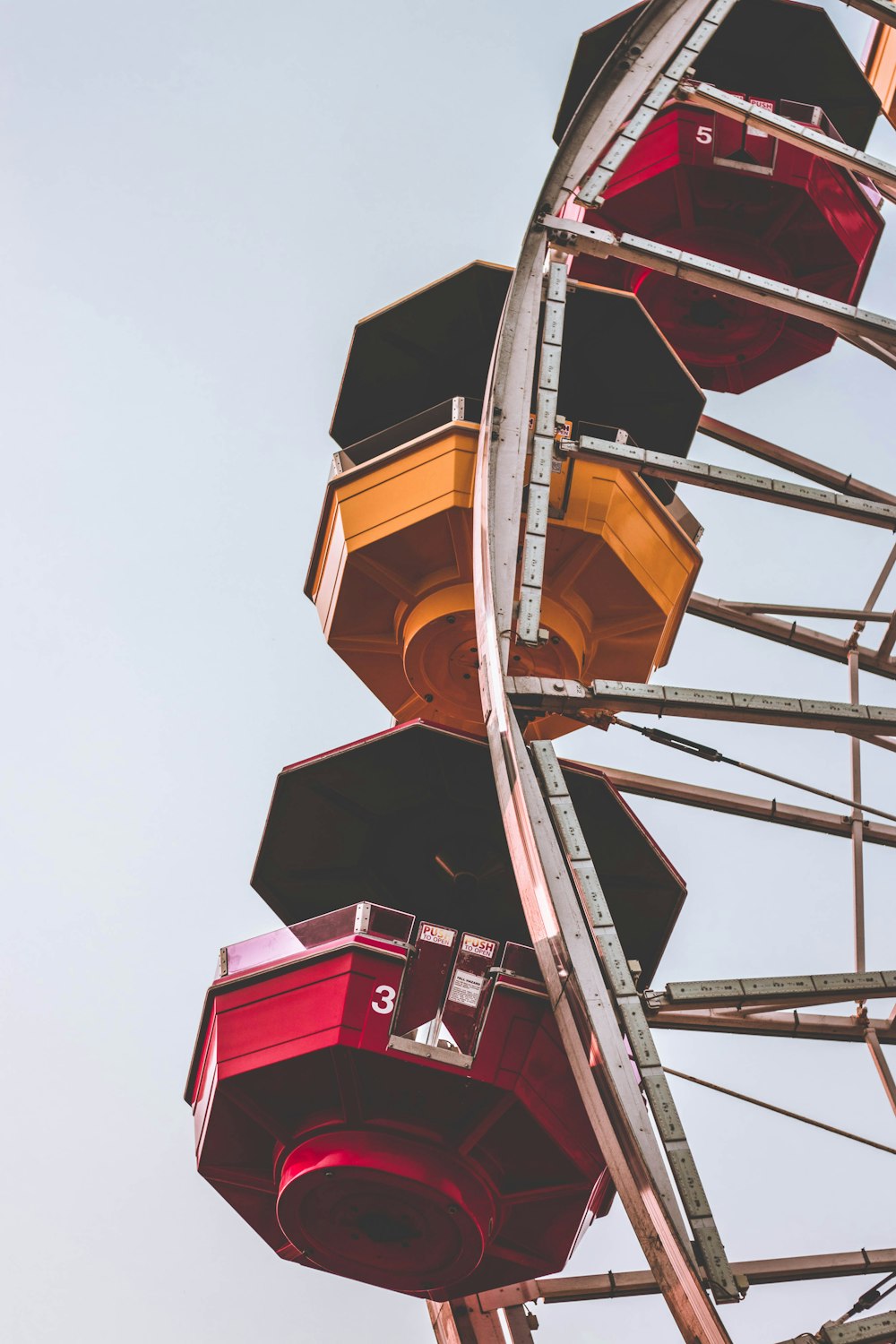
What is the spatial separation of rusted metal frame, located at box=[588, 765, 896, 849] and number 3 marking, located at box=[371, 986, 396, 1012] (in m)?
4.13

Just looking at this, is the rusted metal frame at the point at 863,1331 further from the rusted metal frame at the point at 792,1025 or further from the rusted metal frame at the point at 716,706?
the rusted metal frame at the point at 792,1025

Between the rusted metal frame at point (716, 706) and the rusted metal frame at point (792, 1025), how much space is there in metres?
4.29

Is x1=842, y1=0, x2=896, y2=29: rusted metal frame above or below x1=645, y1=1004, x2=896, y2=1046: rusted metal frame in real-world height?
above

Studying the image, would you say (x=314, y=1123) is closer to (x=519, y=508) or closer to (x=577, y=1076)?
(x=577, y=1076)

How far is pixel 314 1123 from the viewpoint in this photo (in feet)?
39.1

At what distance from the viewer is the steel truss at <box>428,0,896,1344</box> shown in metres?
8.59

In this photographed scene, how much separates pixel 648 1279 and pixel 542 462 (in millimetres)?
6816

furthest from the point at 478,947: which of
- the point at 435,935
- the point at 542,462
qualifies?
the point at 542,462

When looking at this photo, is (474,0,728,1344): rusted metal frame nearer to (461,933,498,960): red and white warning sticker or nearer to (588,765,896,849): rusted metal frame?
(461,933,498,960): red and white warning sticker

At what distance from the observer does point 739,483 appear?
1202cm

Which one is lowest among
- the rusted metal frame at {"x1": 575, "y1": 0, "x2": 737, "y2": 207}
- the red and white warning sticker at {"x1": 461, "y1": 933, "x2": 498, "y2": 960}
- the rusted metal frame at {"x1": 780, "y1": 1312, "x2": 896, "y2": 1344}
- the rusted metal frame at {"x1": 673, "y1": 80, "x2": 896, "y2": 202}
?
the rusted metal frame at {"x1": 780, "y1": 1312, "x2": 896, "y2": 1344}

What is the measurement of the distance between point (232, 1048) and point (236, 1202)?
6.18 ft

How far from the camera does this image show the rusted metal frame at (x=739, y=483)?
39.5 ft

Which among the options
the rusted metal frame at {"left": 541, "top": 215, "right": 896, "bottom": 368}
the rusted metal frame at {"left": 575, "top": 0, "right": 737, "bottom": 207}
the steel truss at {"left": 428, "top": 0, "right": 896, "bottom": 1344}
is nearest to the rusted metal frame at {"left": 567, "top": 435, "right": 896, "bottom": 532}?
the steel truss at {"left": 428, "top": 0, "right": 896, "bottom": 1344}
